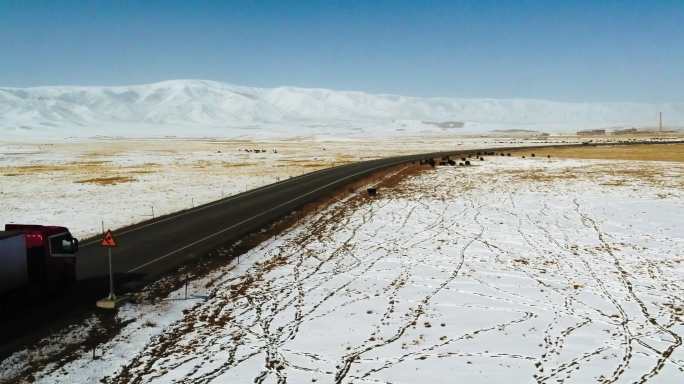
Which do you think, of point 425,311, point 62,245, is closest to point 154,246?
point 62,245

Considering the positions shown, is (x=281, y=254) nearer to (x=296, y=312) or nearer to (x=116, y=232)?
(x=296, y=312)

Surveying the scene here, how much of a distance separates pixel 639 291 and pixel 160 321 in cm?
1632

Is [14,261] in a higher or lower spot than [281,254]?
higher

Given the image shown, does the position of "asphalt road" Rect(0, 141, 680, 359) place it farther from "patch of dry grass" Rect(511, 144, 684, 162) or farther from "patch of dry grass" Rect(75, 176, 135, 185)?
"patch of dry grass" Rect(511, 144, 684, 162)

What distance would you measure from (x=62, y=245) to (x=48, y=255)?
0.63m

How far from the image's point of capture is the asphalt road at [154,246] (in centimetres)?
1423

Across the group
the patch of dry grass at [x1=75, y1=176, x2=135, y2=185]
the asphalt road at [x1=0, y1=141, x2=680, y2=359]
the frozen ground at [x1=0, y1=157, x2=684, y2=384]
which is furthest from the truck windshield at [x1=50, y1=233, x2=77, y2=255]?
the patch of dry grass at [x1=75, y1=176, x2=135, y2=185]

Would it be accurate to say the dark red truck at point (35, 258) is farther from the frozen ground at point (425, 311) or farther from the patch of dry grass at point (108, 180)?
the patch of dry grass at point (108, 180)

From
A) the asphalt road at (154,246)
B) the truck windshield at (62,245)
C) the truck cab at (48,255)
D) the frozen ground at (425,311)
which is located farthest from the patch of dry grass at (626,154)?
the truck cab at (48,255)

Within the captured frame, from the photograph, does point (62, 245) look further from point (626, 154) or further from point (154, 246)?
point (626, 154)

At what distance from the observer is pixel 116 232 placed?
26406 mm

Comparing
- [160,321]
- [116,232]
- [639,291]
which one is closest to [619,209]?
[639,291]

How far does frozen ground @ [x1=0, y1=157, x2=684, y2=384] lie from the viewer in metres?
11.5

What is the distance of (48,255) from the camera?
1584 centimetres
